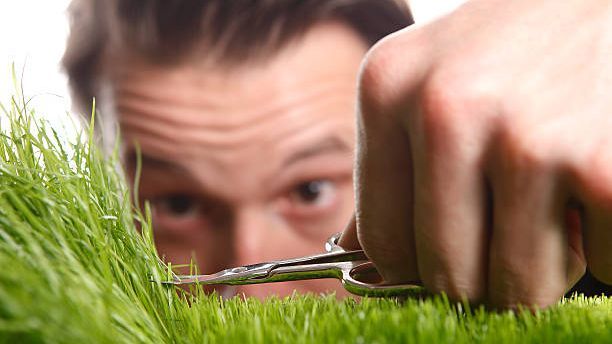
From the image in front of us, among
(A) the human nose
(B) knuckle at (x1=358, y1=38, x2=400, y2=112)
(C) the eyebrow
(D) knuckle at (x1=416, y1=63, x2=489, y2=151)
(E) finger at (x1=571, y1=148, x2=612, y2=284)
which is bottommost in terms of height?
(A) the human nose

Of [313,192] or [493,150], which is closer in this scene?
[493,150]

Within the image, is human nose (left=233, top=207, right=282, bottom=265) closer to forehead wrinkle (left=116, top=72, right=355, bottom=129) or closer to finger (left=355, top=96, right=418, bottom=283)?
forehead wrinkle (left=116, top=72, right=355, bottom=129)

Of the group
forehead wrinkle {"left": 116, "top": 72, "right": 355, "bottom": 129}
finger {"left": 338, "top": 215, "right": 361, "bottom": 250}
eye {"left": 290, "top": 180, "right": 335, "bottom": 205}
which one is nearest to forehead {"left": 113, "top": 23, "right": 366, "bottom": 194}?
forehead wrinkle {"left": 116, "top": 72, "right": 355, "bottom": 129}

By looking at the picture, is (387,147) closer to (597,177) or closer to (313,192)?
(597,177)

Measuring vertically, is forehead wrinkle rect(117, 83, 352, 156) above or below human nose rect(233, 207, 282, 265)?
above

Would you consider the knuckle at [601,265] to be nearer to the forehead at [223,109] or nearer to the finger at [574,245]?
the finger at [574,245]

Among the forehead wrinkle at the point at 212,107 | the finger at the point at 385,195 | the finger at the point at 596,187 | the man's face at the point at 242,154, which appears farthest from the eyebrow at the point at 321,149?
the finger at the point at 596,187

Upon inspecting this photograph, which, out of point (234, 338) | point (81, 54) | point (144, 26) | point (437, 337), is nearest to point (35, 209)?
point (234, 338)

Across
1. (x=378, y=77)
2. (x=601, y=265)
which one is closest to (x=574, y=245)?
(x=601, y=265)
